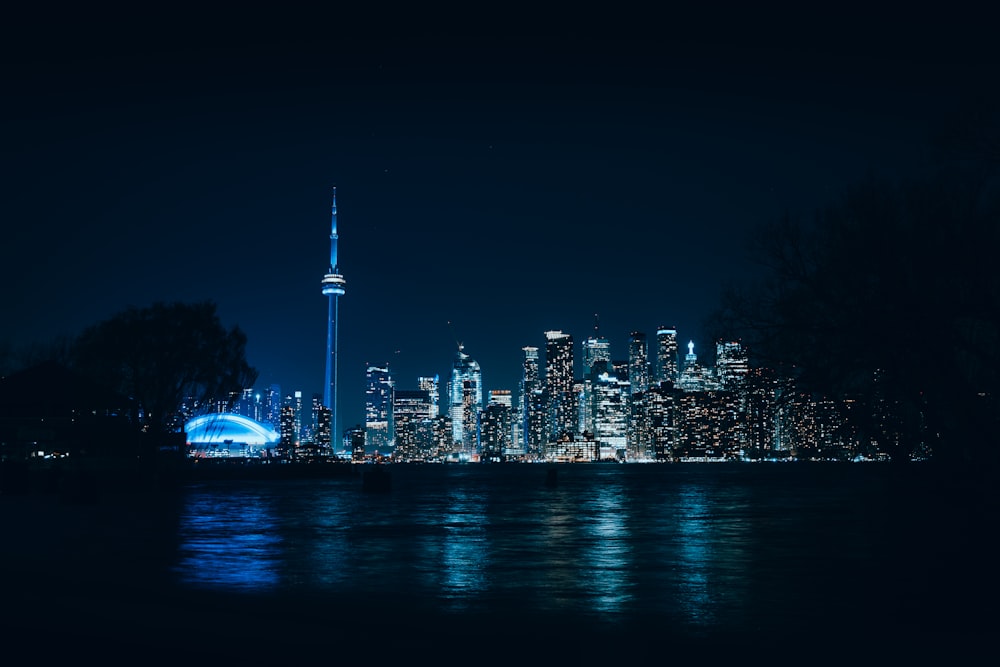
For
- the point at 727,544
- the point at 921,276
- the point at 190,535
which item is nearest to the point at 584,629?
the point at 727,544

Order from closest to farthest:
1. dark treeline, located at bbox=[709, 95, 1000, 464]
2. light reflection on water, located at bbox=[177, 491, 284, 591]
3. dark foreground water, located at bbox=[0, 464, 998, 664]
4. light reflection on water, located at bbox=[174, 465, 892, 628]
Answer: dark foreground water, located at bbox=[0, 464, 998, 664] → light reflection on water, located at bbox=[174, 465, 892, 628] → light reflection on water, located at bbox=[177, 491, 284, 591] → dark treeline, located at bbox=[709, 95, 1000, 464]

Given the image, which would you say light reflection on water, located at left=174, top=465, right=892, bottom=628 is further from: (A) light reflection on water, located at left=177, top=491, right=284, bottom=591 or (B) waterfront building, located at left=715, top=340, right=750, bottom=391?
(B) waterfront building, located at left=715, top=340, right=750, bottom=391

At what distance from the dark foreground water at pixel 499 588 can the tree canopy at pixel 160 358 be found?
4366 cm

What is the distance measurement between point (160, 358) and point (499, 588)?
60747 millimetres

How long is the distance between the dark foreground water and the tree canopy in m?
43.7

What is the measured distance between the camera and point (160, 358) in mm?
69812

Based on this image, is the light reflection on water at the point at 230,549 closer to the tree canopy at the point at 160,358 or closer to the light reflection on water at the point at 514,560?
the light reflection on water at the point at 514,560

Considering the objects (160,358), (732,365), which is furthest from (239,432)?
(732,365)

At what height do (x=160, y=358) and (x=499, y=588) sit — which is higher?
(x=160, y=358)

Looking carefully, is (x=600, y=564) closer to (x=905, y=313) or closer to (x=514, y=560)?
(x=514, y=560)

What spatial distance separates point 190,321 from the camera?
71.8 m

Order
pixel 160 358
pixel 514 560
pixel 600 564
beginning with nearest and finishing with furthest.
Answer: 1. pixel 600 564
2. pixel 514 560
3. pixel 160 358

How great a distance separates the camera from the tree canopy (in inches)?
2734

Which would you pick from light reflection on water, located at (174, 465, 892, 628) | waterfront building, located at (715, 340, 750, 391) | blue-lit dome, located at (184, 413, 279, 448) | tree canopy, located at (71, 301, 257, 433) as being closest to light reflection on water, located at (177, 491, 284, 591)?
light reflection on water, located at (174, 465, 892, 628)
